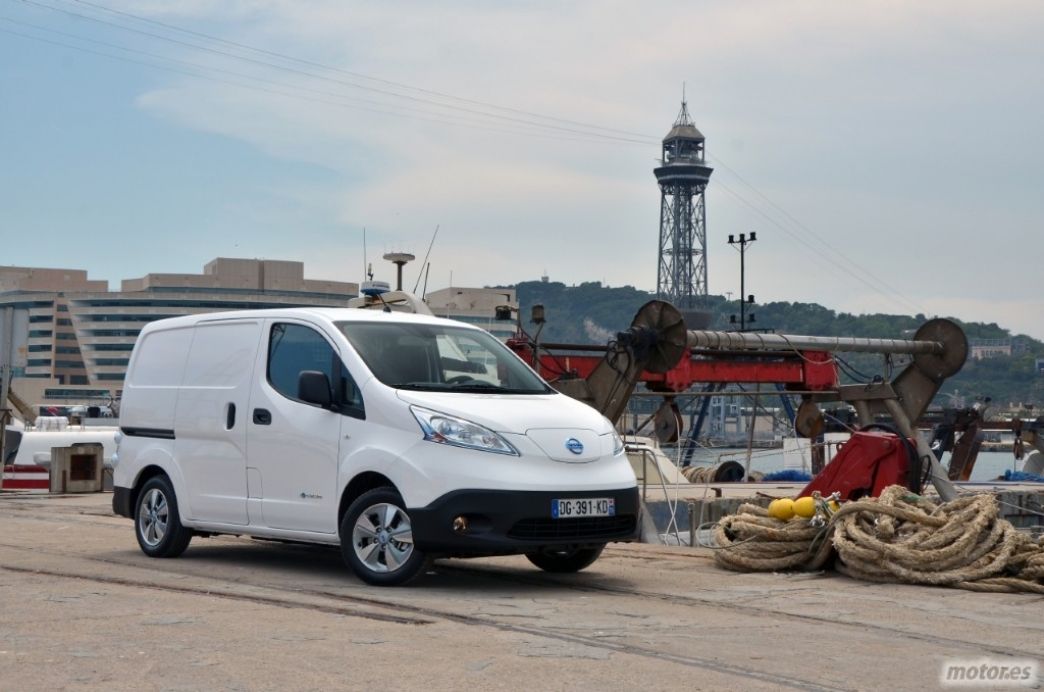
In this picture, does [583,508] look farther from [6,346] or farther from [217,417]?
[6,346]

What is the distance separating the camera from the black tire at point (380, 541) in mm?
9047

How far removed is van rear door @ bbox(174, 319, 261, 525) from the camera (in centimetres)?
1052

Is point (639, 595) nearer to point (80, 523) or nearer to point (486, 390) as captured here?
point (486, 390)

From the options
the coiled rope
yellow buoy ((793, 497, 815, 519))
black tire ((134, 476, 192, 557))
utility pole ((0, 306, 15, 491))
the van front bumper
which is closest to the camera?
the van front bumper

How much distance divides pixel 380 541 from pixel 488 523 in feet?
2.83

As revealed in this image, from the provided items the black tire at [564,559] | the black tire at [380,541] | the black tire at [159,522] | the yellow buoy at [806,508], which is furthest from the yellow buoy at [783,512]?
the black tire at [159,522]

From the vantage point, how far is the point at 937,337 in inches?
1090

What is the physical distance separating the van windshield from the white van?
16 millimetres

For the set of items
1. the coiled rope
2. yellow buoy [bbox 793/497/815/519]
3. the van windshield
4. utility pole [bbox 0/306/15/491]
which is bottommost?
the coiled rope

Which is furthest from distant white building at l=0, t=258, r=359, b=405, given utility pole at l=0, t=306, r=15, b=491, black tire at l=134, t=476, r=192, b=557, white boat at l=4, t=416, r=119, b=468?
black tire at l=134, t=476, r=192, b=557

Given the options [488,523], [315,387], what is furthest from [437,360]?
[488,523]

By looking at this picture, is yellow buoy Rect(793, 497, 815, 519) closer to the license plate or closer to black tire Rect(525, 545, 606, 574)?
black tire Rect(525, 545, 606, 574)

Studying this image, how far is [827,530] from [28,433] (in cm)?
2393

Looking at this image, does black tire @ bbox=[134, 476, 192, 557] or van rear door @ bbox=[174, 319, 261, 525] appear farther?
black tire @ bbox=[134, 476, 192, 557]
